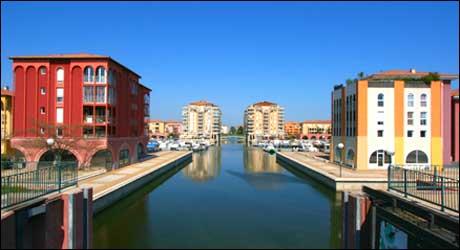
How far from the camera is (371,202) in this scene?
15.2m

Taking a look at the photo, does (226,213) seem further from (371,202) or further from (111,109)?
(111,109)

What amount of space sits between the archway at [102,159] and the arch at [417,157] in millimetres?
25973

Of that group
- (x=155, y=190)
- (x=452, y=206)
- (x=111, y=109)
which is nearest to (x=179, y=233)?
(x=452, y=206)

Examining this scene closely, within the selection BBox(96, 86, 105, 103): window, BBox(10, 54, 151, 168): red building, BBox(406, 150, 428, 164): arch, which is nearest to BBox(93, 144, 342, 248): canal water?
BBox(10, 54, 151, 168): red building

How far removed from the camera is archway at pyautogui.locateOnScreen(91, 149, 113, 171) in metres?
33.1

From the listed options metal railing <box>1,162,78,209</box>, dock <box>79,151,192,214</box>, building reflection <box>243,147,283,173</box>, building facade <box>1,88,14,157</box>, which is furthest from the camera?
building reflection <box>243,147,283,173</box>

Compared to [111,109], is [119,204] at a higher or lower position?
lower

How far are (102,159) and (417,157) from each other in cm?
2770

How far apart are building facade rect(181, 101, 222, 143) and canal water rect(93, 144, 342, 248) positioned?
116624mm

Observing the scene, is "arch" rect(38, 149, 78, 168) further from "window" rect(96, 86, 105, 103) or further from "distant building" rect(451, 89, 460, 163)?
"distant building" rect(451, 89, 460, 163)

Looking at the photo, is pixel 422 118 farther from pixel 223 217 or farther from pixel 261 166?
pixel 261 166

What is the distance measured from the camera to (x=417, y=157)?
1332 inches

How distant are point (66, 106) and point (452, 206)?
2933 cm

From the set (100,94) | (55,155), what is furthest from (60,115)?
(100,94)
